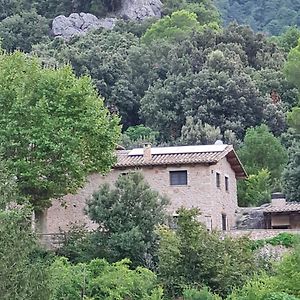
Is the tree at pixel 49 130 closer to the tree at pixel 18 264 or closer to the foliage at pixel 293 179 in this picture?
the tree at pixel 18 264

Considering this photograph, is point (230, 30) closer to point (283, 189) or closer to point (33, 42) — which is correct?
point (33, 42)

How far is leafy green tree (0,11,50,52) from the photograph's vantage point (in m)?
83.2

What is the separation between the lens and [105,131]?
118 feet

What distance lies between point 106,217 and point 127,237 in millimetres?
1214

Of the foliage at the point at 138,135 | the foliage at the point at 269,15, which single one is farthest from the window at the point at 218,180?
the foliage at the point at 269,15

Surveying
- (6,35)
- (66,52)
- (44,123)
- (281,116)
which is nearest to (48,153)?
(44,123)

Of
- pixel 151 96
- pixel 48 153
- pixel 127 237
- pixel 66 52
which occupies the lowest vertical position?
pixel 127 237

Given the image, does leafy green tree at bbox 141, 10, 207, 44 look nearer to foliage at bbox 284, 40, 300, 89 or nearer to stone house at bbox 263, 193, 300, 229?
foliage at bbox 284, 40, 300, 89

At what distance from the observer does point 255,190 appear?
49.1 m

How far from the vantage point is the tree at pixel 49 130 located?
33.9 metres

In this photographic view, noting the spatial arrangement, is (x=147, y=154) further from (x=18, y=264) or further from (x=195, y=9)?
(x=195, y=9)

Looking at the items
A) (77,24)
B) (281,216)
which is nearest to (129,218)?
(281,216)

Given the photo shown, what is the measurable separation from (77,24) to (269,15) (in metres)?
26.1

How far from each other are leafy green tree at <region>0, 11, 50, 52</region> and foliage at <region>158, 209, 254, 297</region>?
177 feet
